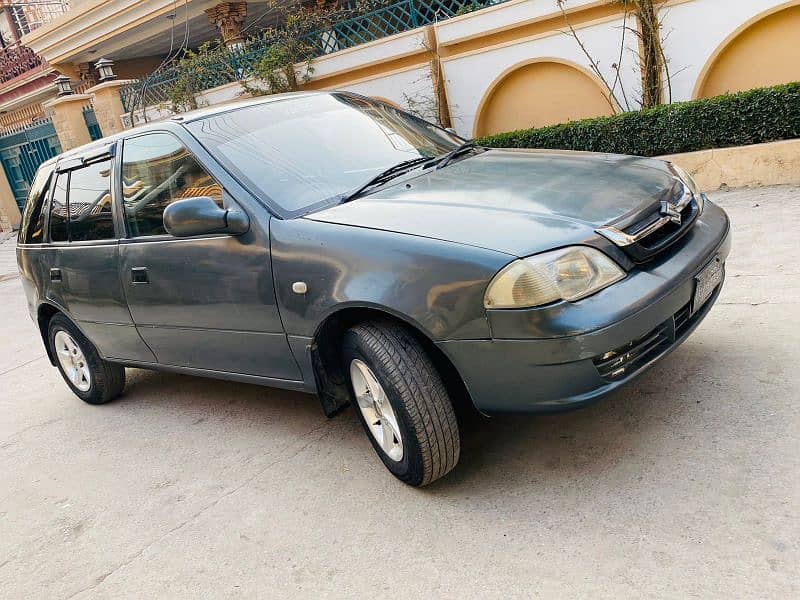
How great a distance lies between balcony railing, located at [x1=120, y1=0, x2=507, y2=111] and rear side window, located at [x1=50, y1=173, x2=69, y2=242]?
6.13 meters

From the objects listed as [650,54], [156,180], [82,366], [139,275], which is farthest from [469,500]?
[650,54]

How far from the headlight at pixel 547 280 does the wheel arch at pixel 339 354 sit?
354mm

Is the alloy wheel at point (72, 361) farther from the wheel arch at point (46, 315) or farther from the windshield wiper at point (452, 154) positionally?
the windshield wiper at point (452, 154)

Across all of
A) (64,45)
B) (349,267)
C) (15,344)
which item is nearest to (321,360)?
(349,267)

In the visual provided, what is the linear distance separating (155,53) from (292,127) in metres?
18.5

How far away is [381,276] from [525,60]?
6.90m

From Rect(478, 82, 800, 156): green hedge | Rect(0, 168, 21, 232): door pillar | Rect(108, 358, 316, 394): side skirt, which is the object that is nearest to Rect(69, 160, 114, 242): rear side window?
Rect(108, 358, 316, 394): side skirt

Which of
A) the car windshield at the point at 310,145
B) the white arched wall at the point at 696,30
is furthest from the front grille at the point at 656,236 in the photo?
the white arched wall at the point at 696,30

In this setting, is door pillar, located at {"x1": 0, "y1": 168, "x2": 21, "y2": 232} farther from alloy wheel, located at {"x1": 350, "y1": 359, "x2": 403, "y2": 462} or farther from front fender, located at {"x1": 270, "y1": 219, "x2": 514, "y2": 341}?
alloy wheel, located at {"x1": 350, "y1": 359, "x2": 403, "y2": 462}

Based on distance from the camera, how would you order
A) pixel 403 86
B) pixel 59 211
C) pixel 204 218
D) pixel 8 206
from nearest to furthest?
1. pixel 204 218
2. pixel 59 211
3. pixel 403 86
4. pixel 8 206

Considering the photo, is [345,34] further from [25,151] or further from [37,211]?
[25,151]

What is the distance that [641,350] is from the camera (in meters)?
2.70

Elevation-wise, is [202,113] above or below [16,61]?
below

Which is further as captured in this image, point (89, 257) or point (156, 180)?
point (89, 257)
